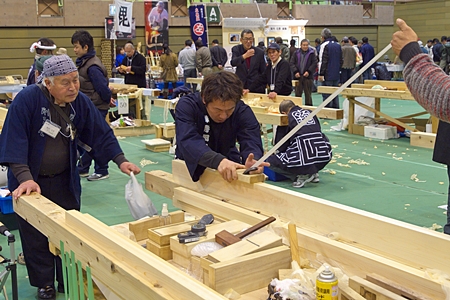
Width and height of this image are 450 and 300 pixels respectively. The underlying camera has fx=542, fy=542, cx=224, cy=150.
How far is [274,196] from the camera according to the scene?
2656 mm

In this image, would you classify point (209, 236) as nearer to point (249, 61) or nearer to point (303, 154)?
point (303, 154)

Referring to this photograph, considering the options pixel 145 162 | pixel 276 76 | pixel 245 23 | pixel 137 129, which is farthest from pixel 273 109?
pixel 245 23

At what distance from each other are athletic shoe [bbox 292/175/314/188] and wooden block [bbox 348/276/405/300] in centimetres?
452

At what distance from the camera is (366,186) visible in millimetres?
6406

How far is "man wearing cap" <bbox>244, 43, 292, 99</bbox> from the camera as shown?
343 inches

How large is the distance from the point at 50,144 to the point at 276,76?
5.85 metres

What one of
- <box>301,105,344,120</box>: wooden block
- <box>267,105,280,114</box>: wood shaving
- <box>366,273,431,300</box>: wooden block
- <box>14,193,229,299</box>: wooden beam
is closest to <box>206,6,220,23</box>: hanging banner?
<box>267,105,280,114</box>: wood shaving

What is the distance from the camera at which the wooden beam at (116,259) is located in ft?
5.88

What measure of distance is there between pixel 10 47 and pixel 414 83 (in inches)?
688

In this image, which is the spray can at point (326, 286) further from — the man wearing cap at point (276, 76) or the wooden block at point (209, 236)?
the man wearing cap at point (276, 76)

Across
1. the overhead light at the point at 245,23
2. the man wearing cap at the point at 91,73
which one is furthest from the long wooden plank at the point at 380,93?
the overhead light at the point at 245,23

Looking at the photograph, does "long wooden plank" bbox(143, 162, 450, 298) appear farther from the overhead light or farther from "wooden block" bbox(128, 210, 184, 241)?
the overhead light

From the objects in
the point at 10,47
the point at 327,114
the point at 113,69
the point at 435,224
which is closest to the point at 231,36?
the point at 113,69

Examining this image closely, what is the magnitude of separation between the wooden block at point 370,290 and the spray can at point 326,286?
0.15 meters
